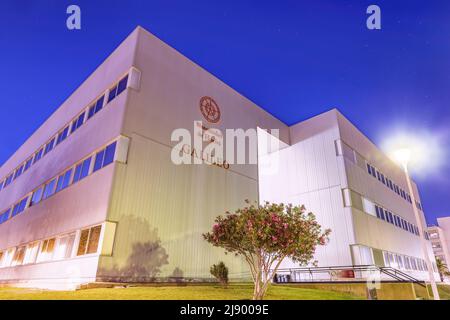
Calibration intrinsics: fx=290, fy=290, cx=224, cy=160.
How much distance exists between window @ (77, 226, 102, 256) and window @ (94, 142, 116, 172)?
3.66 metres

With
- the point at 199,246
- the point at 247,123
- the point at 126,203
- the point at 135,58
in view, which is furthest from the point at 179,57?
the point at 199,246

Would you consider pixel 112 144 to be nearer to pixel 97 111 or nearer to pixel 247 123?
pixel 97 111

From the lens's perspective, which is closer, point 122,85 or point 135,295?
point 135,295

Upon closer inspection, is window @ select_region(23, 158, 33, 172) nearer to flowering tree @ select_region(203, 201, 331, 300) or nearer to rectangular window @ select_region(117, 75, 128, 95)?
rectangular window @ select_region(117, 75, 128, 95)

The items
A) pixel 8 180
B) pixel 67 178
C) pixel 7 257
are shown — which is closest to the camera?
pixel 67 178

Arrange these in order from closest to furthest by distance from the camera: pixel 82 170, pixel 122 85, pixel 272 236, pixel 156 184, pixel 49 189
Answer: pixel 272 236, pixel 156 184, pixel 122 85, pixel 82 170, pixel 49 189

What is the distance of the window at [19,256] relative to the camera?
22.3 meters

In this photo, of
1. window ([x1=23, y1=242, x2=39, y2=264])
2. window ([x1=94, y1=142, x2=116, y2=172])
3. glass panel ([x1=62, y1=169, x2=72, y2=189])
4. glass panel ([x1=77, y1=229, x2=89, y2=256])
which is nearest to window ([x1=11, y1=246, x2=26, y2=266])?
window ([x1=23, y1=242, x2=39, y2=264])

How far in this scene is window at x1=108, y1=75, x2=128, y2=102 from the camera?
1827cm

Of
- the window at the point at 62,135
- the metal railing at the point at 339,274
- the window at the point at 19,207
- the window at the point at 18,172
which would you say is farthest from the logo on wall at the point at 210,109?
the window at the point at 18,172

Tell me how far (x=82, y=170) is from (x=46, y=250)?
19.0ft

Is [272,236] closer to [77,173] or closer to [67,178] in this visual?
[77,173]

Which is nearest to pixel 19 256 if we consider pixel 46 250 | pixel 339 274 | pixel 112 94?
pixel 46 250

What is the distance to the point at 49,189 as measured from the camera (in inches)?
880
